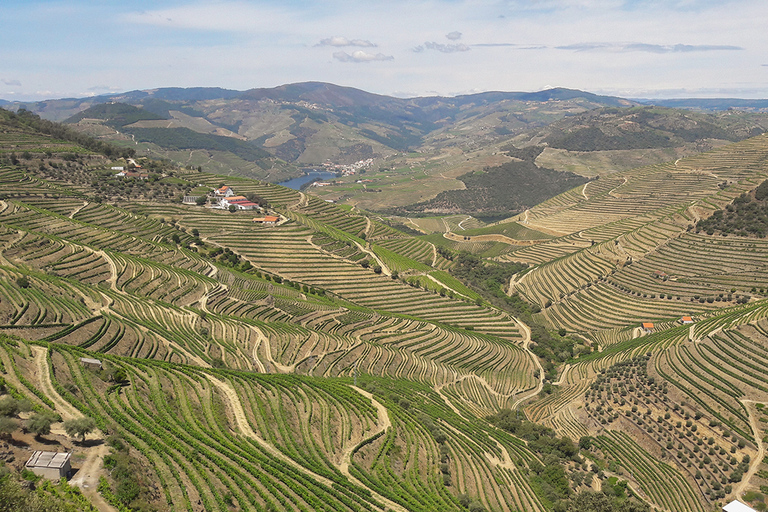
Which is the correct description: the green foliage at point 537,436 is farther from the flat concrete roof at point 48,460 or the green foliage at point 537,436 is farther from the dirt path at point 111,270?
the dirt path at point 111,270

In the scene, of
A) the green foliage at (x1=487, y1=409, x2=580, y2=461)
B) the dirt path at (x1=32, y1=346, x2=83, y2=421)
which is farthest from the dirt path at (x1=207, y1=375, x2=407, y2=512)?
the green foliage at (x1=487, y1=409, x2=580, y2=461)

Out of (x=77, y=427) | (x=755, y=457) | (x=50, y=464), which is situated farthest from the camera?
(x=755, y=457)

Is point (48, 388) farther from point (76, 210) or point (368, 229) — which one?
point (368, 229)

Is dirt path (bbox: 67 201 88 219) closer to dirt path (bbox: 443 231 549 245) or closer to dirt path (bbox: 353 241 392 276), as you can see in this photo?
dirt path (bbox: 353 241 392 276)

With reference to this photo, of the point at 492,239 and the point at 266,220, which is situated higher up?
the point at 266,220

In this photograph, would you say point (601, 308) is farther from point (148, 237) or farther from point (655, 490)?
point (148, 237)

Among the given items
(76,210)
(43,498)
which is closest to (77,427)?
(43,498)
